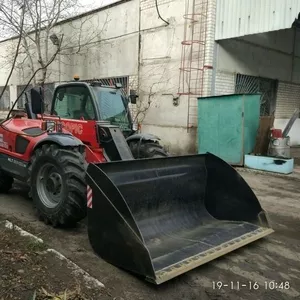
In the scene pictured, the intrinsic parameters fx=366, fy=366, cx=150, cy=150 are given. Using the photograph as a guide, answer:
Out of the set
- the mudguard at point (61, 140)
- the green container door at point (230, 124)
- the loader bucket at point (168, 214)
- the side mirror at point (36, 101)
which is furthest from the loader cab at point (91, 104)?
the green container door at point (230, 124)

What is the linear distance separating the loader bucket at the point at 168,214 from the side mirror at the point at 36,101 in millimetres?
2347

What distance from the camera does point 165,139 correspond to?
11.0m

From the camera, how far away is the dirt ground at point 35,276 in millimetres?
2863

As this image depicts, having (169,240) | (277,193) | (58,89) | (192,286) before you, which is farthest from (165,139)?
(192,286)

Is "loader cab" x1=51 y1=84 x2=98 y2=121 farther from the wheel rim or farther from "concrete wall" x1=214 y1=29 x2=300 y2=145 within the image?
"concrete wall" x1=214 y1=29 x2=300 y2=145

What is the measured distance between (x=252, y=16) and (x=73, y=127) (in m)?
6.26

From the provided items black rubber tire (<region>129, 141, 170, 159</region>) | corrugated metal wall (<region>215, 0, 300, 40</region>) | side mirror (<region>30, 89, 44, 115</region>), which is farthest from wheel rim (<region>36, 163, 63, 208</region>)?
corrugated metal wall (<region>215, 0, 300, 40</region>)

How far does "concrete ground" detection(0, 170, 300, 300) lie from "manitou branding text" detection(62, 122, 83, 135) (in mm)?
1329

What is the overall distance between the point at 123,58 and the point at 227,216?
892 centimetres

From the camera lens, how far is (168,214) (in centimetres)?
430

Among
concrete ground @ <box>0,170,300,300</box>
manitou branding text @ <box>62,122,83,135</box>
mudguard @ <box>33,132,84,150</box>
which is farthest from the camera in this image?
manitou branding text @ <box>62,122,83,135</box>

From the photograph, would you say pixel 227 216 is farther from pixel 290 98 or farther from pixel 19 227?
pixel 290 98

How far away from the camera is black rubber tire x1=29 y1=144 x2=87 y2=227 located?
164 inches

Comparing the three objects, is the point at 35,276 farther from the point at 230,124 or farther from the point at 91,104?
the point at 230,124
